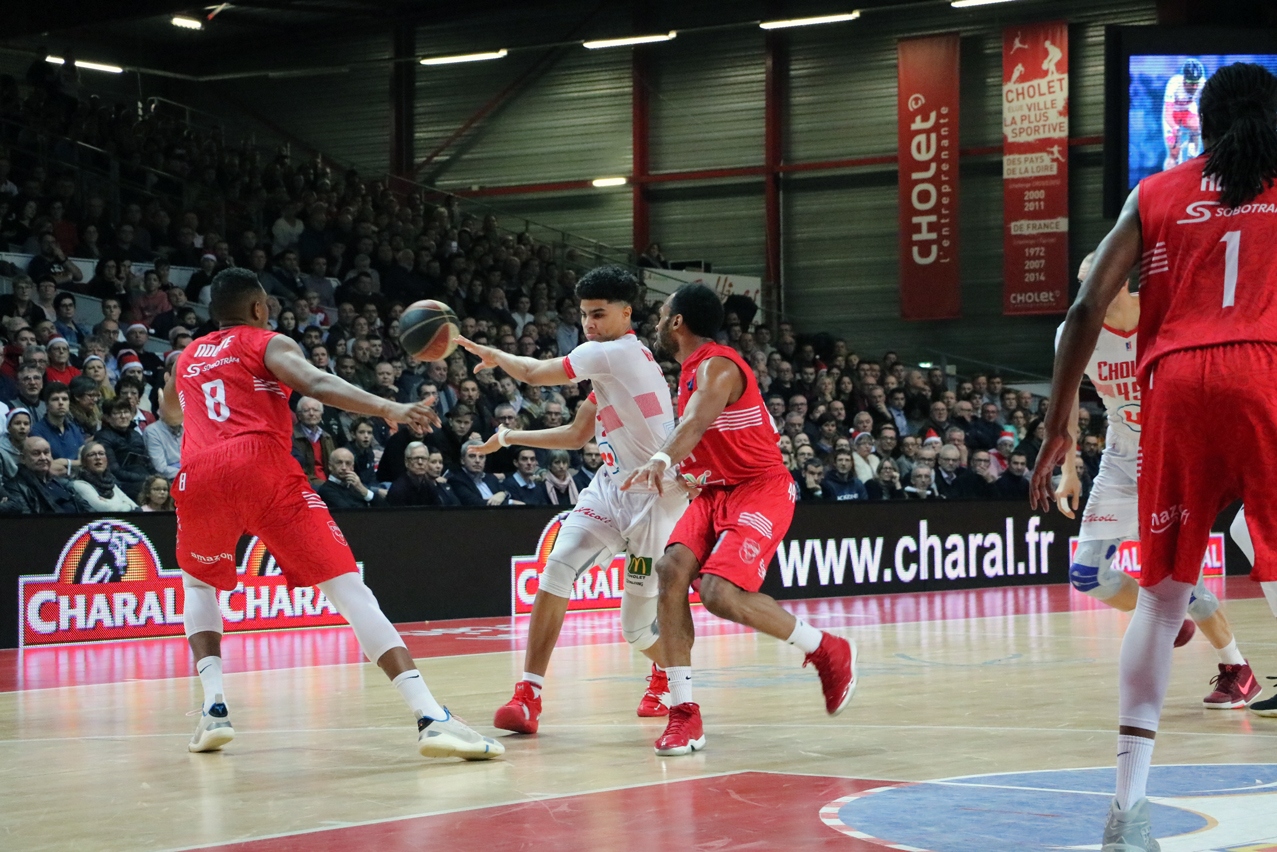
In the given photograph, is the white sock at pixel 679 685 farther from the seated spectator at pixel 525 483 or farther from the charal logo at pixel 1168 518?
the seated spectator at pixel 525 483

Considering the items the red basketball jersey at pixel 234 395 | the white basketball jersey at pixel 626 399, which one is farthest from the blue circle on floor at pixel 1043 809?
the red basketball jersey at pixel 234 395

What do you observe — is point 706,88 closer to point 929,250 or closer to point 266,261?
point 929,250

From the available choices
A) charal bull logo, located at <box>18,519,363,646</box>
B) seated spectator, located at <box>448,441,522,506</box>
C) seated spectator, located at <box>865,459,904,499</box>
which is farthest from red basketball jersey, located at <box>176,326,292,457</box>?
seated spectator, located at <box>865,459,904,499</box>

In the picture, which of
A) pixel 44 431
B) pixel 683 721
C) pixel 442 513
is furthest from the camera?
pixel 442 513

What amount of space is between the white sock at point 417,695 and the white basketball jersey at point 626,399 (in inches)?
59.8

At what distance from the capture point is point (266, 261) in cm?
1830

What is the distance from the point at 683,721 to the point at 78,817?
224 centimetres

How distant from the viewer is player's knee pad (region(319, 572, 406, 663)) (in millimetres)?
6105

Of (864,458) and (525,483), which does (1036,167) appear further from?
(525,483)

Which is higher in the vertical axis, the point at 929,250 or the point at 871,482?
the point at 929,250

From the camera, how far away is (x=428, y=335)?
6.88 meters

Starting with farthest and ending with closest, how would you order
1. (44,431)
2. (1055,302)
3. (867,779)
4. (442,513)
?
1. (1055,302)
2. (442,513)
3. (44,431)
4. (867,779)

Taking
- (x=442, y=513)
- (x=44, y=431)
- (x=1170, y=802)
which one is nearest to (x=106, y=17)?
(x=44, y=431)

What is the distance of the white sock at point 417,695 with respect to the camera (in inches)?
237
